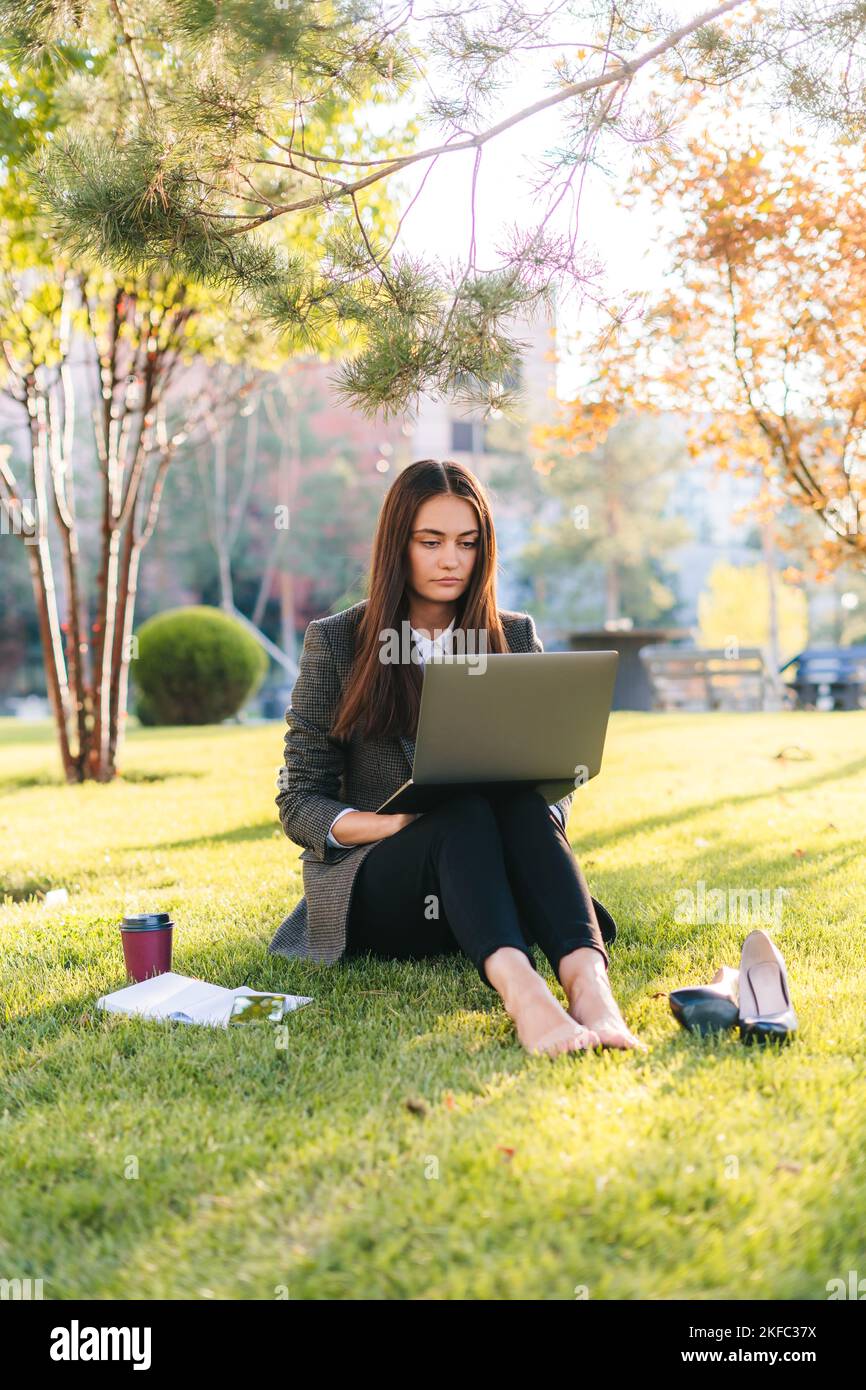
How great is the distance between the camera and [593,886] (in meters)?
4.21

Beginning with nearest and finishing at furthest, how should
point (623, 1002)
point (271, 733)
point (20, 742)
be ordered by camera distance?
point (623, 1002)
point (271, 733)
point (20, 742)

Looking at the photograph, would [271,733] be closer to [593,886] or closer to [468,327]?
[593,886]

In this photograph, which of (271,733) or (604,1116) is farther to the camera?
(271,733)

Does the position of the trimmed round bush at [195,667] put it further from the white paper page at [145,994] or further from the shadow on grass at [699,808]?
the white paper page at [145,994]

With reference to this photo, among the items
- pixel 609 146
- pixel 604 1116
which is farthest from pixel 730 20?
pixel 604 1116

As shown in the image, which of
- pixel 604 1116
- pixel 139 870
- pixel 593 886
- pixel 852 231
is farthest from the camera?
pixel 852 231

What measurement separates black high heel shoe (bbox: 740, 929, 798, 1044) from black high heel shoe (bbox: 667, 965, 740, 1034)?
3 cm

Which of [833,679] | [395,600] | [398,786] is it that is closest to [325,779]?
[398,786]

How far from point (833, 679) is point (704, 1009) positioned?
13.4 m

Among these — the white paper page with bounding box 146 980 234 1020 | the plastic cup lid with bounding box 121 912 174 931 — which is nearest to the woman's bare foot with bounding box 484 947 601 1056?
the white paper page with bounding box 146 980 234 1020

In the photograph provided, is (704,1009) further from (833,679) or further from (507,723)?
(833,679)

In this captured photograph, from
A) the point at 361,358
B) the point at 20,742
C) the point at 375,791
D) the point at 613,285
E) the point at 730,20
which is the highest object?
the point at 730,20
